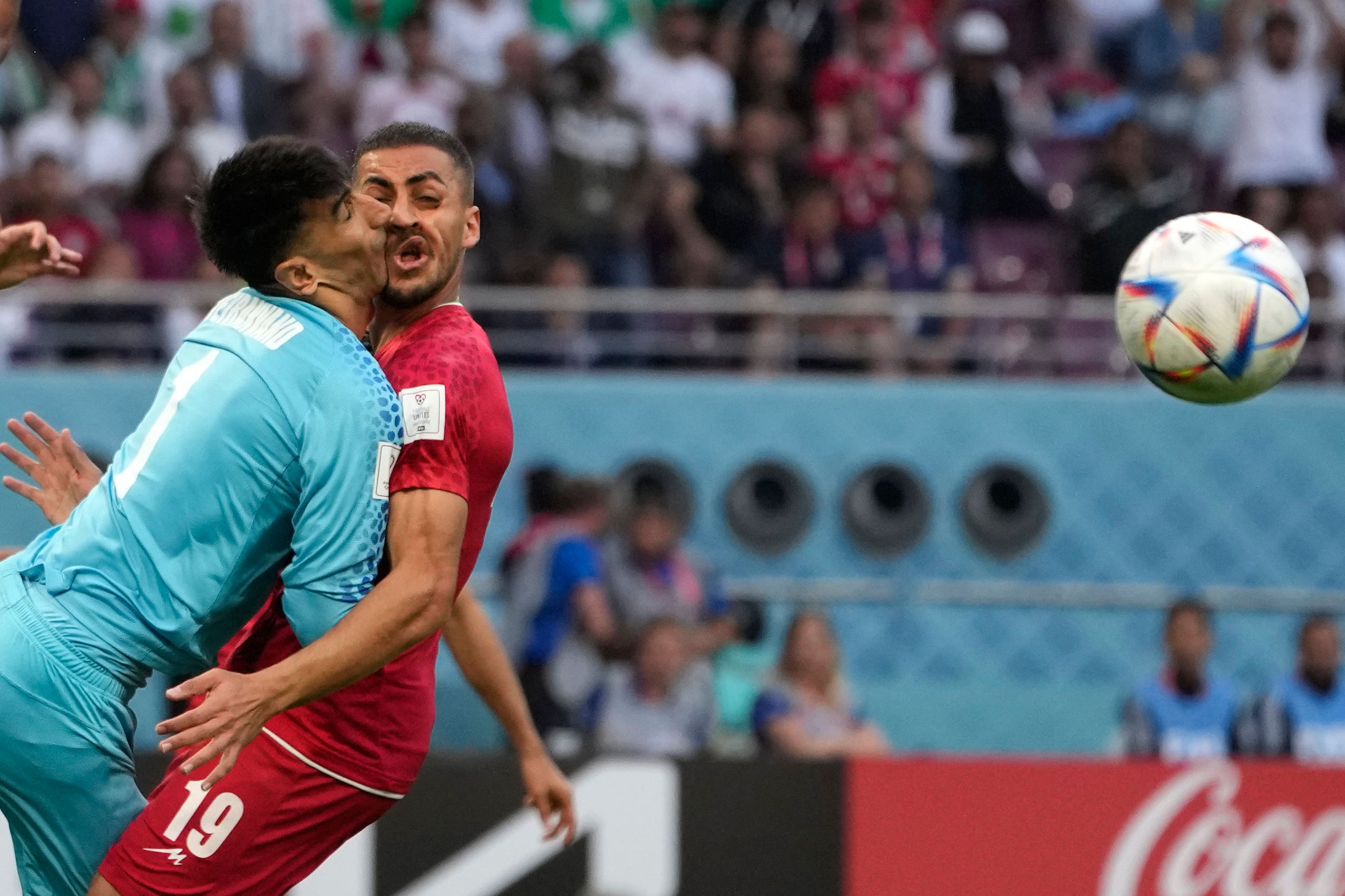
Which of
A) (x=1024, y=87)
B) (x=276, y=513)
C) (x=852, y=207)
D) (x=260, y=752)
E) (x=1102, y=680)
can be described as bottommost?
(x=1102, y=680)

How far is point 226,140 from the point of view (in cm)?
1062

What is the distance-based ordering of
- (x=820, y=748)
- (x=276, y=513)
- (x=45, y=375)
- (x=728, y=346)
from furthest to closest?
(x=728, y=346), (x=45, y=375), (x=820, y=748), (x=276, y=513)

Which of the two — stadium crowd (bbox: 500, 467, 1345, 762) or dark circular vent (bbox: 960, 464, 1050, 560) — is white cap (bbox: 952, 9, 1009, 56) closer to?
dark circular vent (bbox: 960, 464, 1050, 560)

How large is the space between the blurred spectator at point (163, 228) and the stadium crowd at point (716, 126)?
0.01 metres

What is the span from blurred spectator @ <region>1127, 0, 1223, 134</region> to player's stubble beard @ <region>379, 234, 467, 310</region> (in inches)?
339

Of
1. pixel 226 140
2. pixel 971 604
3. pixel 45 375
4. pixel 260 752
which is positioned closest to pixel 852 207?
pixel 971 604

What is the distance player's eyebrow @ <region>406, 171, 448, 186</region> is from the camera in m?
4.39

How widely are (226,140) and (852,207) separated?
3.57 metres

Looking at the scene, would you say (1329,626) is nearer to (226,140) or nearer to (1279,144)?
(1279,144)

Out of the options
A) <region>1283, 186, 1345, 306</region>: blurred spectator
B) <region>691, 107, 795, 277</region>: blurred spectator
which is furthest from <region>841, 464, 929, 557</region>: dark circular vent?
<region>1283, 186, 1345, 306</region>: blurred spectator

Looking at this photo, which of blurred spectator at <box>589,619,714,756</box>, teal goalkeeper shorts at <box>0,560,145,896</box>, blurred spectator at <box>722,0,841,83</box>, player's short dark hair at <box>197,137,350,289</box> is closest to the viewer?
teal goalkeeper shorts at <box>0,560,145,896</box>

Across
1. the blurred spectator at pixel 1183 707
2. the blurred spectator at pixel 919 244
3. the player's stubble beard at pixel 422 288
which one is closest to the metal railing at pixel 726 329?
the blurred spectator at pixel 919 244

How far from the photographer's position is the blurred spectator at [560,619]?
8664 mm

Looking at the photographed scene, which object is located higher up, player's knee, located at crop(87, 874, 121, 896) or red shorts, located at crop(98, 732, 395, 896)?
red shorts, located at crop(98, 732, 395, 896)
